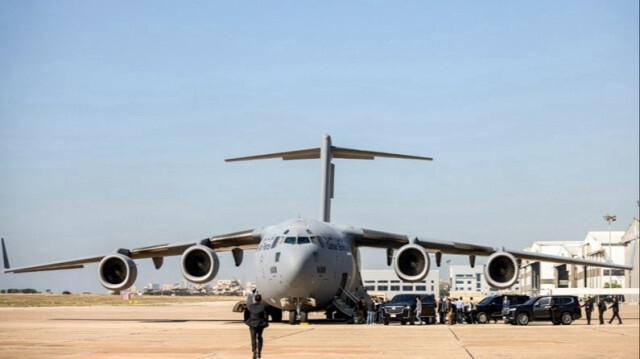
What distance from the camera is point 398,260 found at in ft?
106

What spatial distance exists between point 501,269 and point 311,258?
8264mm

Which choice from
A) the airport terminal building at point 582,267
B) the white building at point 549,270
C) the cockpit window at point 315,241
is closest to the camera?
the cockpit window at point 315,241

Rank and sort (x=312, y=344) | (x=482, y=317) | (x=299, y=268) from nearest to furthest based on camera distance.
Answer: (x=312, y=344) < (x=299, y=268) < (x=482, y=317)

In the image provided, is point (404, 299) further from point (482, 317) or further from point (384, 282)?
point (384, 282)

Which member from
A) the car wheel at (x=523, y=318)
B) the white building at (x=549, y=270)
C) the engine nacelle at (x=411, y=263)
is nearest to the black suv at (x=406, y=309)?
the engine nacelle at (x=411, y=263)

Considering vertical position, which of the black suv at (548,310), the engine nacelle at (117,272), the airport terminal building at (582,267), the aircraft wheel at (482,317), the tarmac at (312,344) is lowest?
the tarmac at (312,344)

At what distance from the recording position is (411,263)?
3234 centimetres

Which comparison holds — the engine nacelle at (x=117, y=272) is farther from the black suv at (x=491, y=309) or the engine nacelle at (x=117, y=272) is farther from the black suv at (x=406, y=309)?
the black suv at (x=491, y=309)

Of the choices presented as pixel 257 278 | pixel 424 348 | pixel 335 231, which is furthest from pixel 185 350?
pixel 335 231

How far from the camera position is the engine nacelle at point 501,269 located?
107 ft

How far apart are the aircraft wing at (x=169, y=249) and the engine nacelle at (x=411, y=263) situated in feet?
17.5

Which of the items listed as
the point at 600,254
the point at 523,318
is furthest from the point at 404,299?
the point at 600,254

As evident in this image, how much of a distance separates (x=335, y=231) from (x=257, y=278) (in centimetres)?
357

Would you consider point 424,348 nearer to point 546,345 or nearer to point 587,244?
point 546,345
